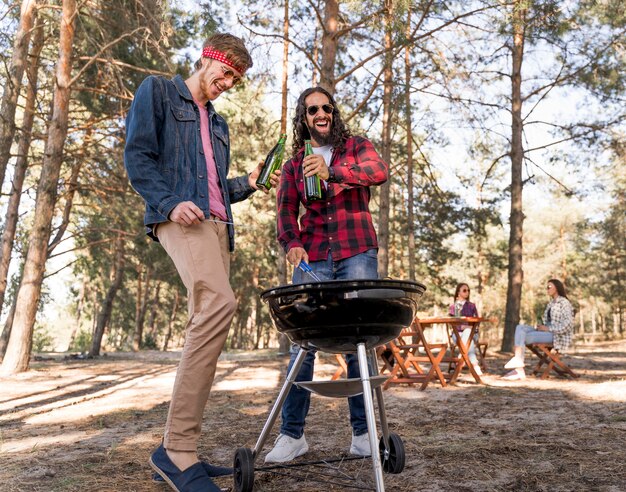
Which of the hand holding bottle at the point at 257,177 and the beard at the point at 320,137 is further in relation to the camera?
the beard at the point at 320,137

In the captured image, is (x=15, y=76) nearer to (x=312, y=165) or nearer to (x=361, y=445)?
(x=312, y=165)

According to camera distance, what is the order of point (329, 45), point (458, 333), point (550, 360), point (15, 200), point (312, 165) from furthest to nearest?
point (15, 200), point (329, 45), point (550, 360), point (458, 333), point (312, 165)

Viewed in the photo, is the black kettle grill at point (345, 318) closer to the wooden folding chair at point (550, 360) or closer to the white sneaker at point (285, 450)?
the white sneaker at point (285, 450)

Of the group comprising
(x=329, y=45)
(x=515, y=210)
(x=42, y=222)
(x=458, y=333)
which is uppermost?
(x=329, y=45)

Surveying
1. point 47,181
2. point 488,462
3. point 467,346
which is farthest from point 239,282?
point 488,462

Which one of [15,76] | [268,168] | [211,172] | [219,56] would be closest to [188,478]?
[211,172]

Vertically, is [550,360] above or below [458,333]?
below

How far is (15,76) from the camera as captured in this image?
9.93 m

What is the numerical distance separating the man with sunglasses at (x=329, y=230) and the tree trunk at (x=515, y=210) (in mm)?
11451

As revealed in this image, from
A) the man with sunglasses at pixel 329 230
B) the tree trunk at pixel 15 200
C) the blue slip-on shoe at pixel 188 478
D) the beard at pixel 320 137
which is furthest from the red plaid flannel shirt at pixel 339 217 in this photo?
the tree trunk at pixel 15 200

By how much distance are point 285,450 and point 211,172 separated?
1.67 m

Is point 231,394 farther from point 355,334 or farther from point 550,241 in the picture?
point 550,241

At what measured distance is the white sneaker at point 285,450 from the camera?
3.29 m

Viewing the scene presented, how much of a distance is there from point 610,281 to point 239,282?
23.5 metres
